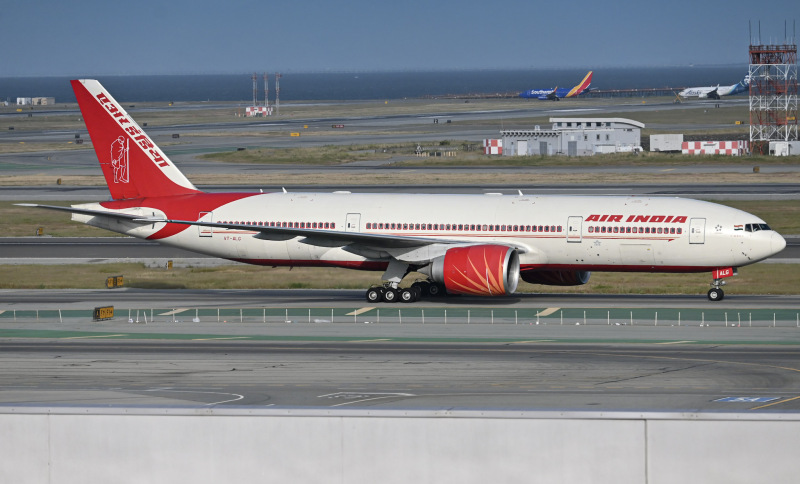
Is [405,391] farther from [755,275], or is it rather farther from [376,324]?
[755,275]

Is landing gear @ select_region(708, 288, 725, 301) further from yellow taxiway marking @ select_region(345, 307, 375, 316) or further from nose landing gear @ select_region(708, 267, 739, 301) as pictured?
yellow taxiway marking @ select_region(345, 307, 375, 316)

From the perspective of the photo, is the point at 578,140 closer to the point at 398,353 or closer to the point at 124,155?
the point at 124,155

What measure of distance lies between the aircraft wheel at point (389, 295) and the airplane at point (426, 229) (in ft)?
0.16

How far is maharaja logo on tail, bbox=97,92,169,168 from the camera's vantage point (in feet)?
179

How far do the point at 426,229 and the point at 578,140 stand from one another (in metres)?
98.2

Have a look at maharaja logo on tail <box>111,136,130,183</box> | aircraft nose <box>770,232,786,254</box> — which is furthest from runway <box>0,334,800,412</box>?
maharaja logo on tail <box>111,136,130,183</box>

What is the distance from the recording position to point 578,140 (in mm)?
144625

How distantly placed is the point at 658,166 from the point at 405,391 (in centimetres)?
10212

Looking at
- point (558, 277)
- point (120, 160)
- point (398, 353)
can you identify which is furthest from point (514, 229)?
point (120, 160)

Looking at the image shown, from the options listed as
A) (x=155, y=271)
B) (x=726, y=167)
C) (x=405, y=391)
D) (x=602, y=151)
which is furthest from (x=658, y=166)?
(x=405, y=391)

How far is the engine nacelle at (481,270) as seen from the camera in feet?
153

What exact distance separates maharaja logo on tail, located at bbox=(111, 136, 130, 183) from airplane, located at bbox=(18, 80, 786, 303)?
5 centimetres

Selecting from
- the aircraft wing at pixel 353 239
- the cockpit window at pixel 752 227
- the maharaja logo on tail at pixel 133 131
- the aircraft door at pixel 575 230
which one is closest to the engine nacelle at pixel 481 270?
the aircraft wing at pixel 353 239

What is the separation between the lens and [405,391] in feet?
104
